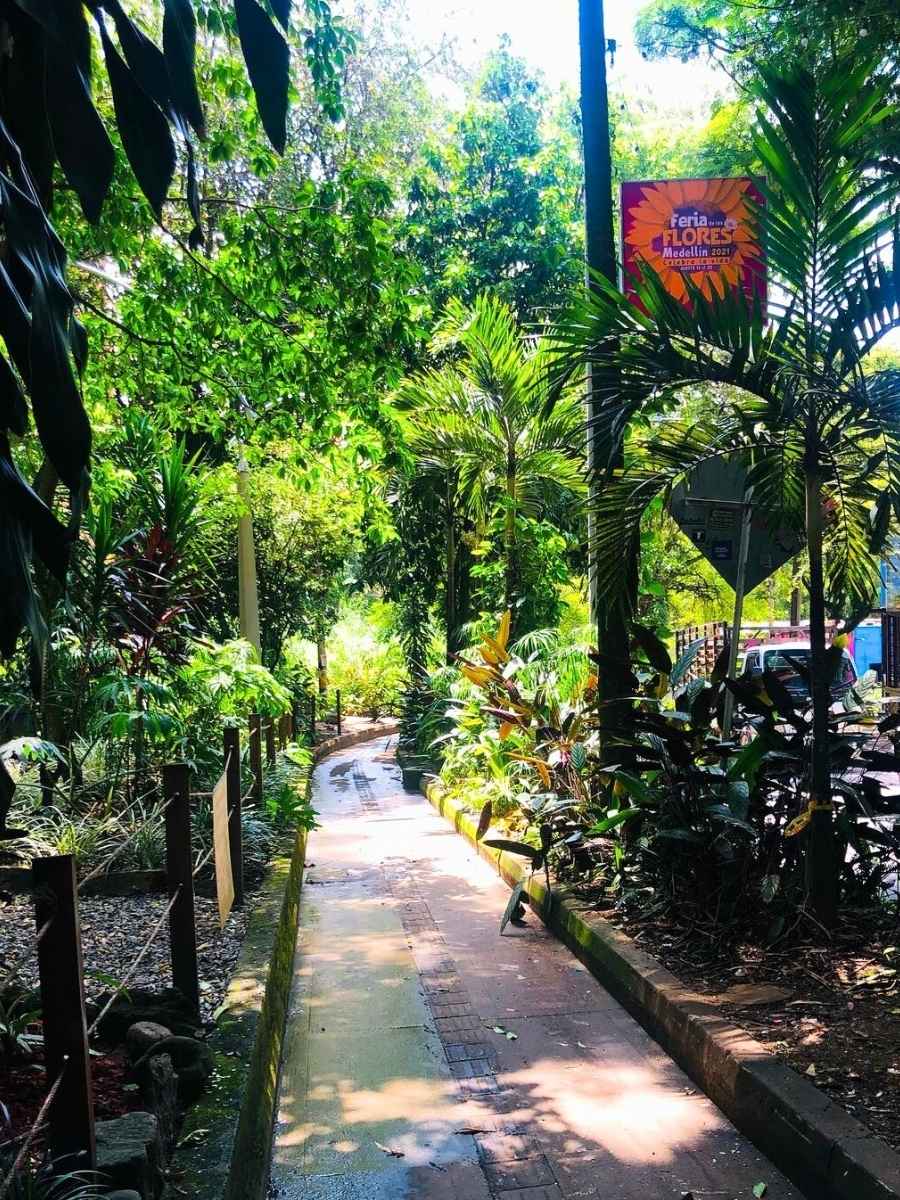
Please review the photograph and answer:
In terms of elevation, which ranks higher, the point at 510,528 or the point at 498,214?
the point at 498,214

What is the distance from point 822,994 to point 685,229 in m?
4.23

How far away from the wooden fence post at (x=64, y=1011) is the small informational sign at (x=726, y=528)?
4.45 meters

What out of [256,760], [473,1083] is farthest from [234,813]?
[473,1083]

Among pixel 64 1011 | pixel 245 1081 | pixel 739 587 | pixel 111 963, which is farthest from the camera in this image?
pixel 739 587

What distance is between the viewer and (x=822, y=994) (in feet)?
14.7

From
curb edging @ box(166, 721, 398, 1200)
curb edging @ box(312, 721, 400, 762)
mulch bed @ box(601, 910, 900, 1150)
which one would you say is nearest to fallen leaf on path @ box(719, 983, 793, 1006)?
mulch bed @ box(601, 910, 900, 1150)

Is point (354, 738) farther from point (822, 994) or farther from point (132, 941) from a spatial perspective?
point (822, 994)

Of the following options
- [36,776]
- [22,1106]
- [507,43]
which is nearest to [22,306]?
[22,1106]

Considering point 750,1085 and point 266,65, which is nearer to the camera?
point 266,65

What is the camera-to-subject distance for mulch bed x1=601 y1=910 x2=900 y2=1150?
367 centimetres

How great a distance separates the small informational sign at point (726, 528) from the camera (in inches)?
243

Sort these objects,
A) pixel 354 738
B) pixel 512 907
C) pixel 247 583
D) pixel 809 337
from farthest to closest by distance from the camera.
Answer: pixel 354 738, pixel 247 583, pixel 512 907, pixel 809 337

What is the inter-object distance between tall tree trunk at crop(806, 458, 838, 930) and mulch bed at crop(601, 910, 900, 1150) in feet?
0.60

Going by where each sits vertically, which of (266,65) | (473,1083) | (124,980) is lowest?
(473,1083)
